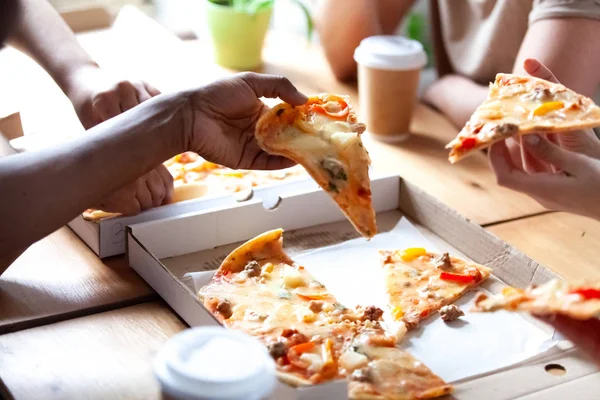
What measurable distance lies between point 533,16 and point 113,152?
3.74ft

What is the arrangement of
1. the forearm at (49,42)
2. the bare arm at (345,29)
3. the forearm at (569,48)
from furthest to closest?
1. the bare arm at (345,29)
2. the forearm at (569,48)
3. the forearm at (49,42)

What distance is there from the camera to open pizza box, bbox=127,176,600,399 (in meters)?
1.22

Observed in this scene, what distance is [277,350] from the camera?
1.18 metres

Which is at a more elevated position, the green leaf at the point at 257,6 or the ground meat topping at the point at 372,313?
the green leaf at the point at 257,6

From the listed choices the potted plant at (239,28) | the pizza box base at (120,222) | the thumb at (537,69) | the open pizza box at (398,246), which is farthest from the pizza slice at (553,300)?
the potted plant at (239,28)

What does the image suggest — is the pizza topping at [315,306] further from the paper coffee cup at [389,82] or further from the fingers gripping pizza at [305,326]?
the paper coffee cup at [389,82]

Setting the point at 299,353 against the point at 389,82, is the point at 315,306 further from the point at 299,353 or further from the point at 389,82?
the point at 389,82

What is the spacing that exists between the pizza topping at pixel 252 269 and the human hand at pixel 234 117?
0.62ft

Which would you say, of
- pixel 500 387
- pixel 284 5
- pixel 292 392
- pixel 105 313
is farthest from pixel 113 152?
pixel 284 5

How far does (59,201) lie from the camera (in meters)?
1.22

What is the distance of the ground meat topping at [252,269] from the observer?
1.43m

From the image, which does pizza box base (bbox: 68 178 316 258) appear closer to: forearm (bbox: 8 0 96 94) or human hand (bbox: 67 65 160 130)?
human hand (bbox: 67 65 160 130)

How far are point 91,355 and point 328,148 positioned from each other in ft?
1.65

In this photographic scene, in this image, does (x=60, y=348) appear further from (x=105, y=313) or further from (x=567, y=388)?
(x=567, y=388)
